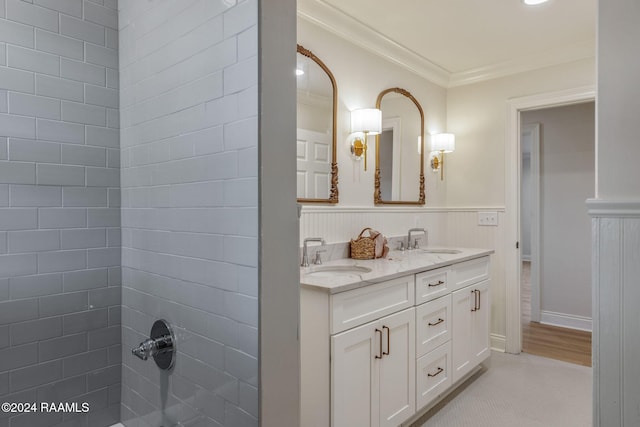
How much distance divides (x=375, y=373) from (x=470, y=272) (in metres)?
1.23

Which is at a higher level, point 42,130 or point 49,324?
point 42,130

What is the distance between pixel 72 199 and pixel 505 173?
319 cm

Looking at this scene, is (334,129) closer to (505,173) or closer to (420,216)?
(420,216)

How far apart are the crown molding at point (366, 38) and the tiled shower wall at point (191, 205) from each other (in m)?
1.19

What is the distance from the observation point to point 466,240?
3.64 m

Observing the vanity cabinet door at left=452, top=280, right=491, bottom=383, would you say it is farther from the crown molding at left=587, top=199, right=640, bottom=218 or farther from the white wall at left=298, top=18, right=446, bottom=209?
the crown molding at left=587, top=199, right=640, bottom=218

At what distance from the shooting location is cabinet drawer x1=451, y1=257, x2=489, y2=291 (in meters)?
2.62

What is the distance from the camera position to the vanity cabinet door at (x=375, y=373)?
5.71 feet

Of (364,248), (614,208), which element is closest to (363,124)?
(364,248)

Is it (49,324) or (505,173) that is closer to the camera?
(49,324)

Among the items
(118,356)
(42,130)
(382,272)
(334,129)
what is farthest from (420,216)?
(42,130)

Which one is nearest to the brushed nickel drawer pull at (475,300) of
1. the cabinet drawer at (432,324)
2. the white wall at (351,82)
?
the cabinet drawer at (432,324)

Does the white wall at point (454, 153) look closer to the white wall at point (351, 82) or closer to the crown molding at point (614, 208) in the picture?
the white wall at point (351, 82)

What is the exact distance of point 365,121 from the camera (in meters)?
2.68
